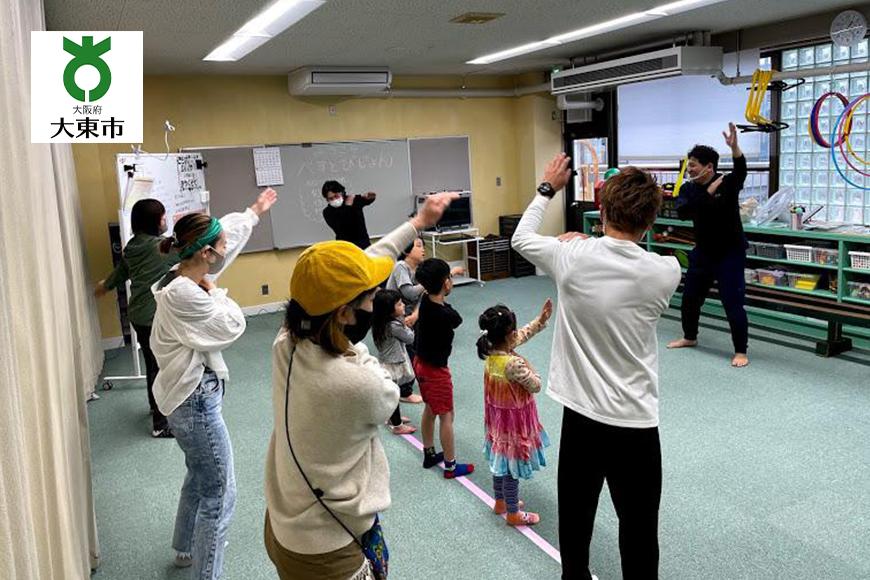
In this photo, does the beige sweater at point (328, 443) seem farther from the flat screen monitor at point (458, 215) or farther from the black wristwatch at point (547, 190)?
the flat screen monitor at point (458, 215)

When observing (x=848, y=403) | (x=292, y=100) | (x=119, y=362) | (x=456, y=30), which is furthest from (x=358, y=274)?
(x=292, y=100)

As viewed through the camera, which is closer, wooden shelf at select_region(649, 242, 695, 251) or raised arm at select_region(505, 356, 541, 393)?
raised arm at select_region(505, 356, 541, 393)

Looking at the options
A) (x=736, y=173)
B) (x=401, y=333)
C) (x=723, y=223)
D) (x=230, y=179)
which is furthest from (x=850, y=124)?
(x=230, y=179)

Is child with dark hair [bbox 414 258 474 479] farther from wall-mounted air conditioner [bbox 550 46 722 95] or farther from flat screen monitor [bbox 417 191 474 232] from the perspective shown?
flat screen monitor [bbox 417 191 474 232]

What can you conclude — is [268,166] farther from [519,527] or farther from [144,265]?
[519,527]

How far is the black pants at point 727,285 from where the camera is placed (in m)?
5.04

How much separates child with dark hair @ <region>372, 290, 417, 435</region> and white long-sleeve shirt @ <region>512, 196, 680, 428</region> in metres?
1.72

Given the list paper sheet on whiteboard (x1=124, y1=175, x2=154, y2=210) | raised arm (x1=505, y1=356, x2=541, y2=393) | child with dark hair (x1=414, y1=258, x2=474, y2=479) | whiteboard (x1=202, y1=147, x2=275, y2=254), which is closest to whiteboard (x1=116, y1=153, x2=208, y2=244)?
paper sheet on whiteboard (x1=124, y1=175, x2=154, y2=210)

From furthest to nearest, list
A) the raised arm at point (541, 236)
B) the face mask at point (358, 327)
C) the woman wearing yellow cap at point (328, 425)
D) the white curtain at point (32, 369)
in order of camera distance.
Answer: the raised arm at point (541, 236) < the face mask at point (358, 327) < the woman wearing yellow cap at point (328, 425) < the white curtain at point (32, 369)

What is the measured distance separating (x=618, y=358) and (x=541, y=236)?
44cm

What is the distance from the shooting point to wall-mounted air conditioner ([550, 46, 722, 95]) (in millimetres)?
5902

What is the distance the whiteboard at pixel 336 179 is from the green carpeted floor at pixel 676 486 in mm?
2949

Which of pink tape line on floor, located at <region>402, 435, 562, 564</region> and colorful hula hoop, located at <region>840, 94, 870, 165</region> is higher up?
colorful hula hoop, located at <region>840, 94, 870, 165</region>

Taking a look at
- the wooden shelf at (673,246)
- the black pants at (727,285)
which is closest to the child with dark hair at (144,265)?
the black pants at (727,285)
